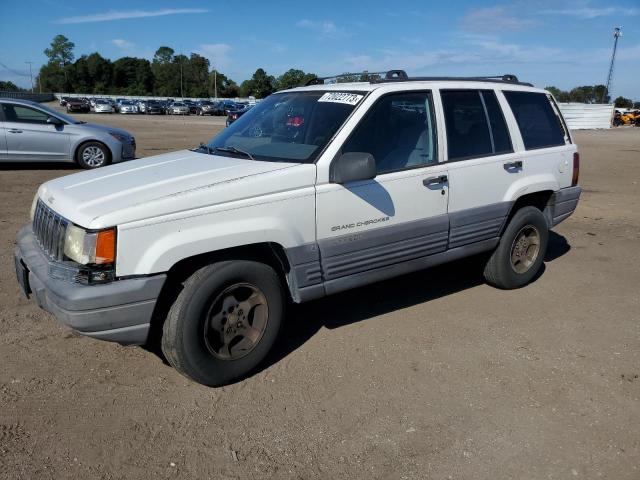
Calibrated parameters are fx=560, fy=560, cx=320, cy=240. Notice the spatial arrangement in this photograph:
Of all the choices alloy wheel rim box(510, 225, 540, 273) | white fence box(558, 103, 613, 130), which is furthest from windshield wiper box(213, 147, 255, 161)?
white fence box(558, 103, 613, 130)

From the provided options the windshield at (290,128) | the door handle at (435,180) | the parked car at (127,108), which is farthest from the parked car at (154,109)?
the door handle at (435,180)

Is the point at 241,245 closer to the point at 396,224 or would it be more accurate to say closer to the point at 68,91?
the point at 396,224

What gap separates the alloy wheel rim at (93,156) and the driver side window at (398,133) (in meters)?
9.85

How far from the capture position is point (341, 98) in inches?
166

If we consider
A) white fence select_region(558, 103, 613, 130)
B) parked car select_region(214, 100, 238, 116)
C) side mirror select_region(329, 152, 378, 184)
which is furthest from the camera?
→ parked car select_region(214, 100, 238, 116)

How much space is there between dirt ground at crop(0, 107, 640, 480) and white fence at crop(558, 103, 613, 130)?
131 ft

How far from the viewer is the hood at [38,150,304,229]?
3172 mm

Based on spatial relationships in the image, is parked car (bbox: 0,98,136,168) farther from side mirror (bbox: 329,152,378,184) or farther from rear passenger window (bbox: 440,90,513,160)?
side mirror (bbox: 329,152,378,184)

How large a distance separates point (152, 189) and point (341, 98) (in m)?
1.63

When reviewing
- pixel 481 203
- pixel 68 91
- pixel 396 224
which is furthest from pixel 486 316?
pixel 68 91

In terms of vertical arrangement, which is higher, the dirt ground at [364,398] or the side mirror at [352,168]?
the side mirror at [352,168]

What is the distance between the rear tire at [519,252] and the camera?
5145 mm

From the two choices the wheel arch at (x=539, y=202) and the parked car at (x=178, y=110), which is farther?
the parked car at (x=178, y=110)

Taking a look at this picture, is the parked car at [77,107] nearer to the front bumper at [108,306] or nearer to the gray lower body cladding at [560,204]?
the gray lower body cladding at [560,204]
